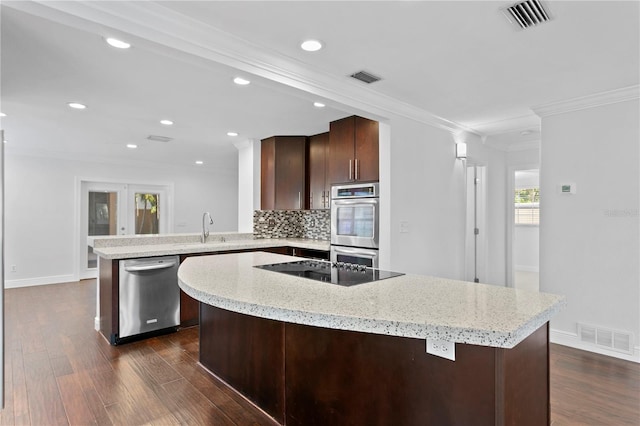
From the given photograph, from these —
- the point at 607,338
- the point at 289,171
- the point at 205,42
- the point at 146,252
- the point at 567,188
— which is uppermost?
the point at 205,42

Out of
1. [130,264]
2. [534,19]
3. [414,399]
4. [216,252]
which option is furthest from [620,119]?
[130,264]

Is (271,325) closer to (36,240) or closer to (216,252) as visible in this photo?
(216,252)

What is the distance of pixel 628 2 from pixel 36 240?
7995mm

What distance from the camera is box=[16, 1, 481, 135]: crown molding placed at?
1.75 meters

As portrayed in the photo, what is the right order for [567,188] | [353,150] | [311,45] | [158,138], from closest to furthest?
[311,45], [567,188], [353,150], [158,138]

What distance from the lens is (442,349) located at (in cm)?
130

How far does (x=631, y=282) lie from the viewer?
3131mm

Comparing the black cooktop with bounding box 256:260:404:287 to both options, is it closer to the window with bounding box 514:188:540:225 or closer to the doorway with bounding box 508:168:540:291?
the doorway with bounding box 508:168:540:291

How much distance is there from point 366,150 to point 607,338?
9.33 feet

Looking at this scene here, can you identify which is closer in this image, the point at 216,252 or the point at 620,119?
the point at 620,119

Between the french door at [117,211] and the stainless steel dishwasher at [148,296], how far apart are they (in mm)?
3811

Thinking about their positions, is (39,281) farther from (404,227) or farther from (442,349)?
(442,349)

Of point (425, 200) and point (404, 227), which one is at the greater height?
point (425, 200)

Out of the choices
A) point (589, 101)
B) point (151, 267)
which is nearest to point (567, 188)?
point (589, 101)
